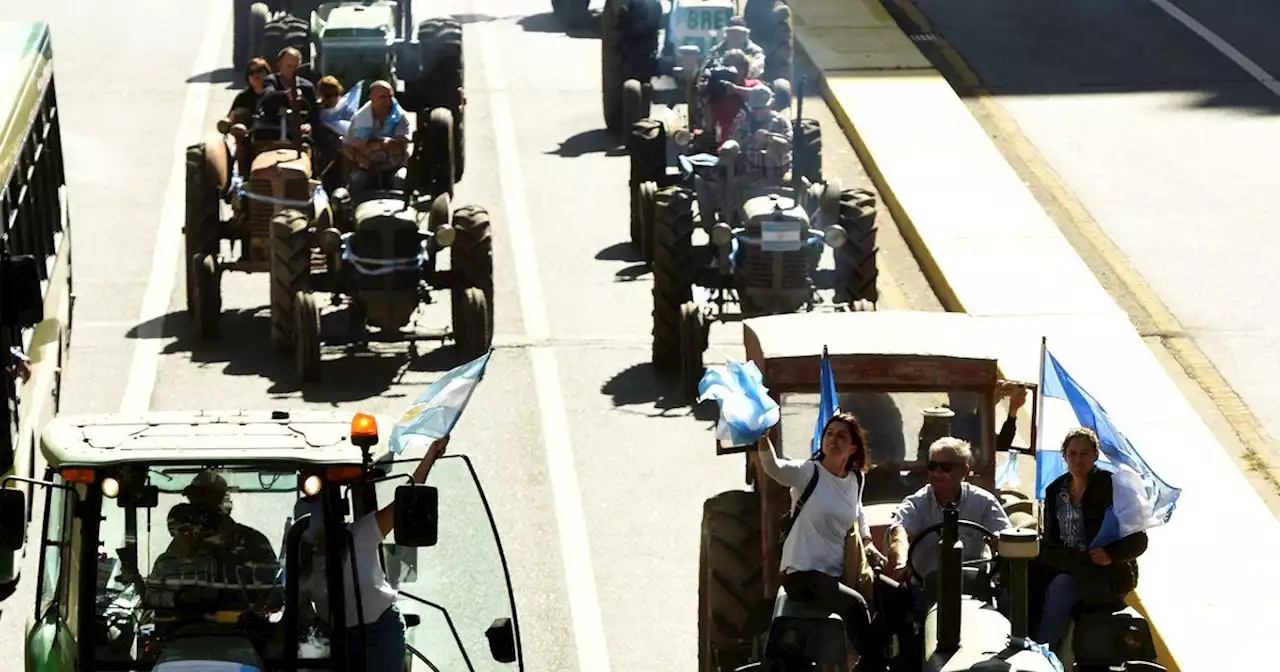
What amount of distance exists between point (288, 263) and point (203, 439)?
9.88 metres

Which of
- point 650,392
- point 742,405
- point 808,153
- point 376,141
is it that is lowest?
point 650,392

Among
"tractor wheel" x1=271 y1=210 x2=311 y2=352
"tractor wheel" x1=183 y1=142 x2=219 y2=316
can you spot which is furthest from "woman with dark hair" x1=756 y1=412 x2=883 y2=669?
"tractor wheel" x1=183 y1=142 x2=219 y2=316

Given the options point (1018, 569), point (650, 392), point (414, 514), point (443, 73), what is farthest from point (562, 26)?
point (414, 514)

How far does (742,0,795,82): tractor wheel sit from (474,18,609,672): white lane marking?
2.95 meters

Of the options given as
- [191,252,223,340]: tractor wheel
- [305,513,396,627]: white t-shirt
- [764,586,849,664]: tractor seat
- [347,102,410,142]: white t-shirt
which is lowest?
[191,252,223,340]: tractor wheel

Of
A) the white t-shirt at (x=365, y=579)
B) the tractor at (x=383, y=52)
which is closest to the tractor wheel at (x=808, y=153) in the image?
the tractor at (x=383, y=52)

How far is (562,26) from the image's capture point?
3500 centimetres

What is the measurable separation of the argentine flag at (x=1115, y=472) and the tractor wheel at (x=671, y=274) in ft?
23.4

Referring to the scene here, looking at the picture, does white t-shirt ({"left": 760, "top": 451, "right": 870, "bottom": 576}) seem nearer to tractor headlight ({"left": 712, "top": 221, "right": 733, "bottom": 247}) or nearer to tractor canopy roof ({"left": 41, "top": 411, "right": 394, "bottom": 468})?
tractor canopy roof ({"left": 41, "top": 411, "right": 394, "bottom": 468})

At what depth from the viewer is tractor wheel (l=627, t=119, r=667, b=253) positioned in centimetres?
2420

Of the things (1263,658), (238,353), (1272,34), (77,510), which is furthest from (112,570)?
(1272,34)

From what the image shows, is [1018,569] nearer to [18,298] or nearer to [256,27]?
[18,298]

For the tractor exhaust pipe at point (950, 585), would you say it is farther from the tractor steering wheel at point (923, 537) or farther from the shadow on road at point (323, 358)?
the shadow on road at point (323, 358)

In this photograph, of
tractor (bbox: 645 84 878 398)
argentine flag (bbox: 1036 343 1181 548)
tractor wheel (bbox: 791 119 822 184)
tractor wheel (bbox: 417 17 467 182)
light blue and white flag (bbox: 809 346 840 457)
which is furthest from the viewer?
tractor wheel (bbox: 417 17 467 182)
